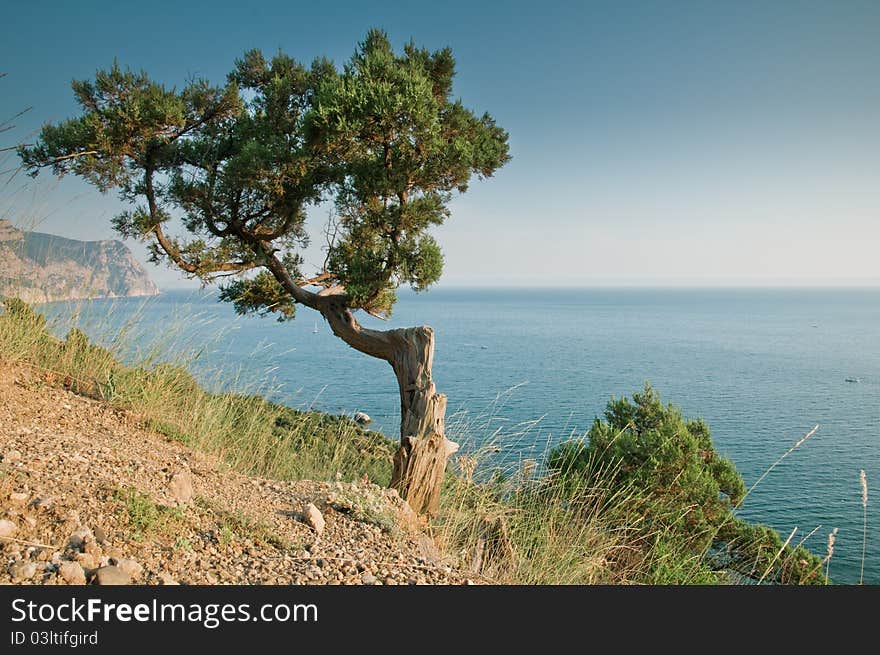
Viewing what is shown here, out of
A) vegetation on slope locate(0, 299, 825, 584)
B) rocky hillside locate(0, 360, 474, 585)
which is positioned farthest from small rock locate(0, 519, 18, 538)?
vegetation on slope locate(0, 299, 825, 584)

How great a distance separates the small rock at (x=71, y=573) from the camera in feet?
7.15

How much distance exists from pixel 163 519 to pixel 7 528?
63cm

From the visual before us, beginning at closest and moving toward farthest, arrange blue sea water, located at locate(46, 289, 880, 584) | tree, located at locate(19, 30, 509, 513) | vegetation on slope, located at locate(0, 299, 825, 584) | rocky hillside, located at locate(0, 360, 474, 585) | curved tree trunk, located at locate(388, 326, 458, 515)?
1. rocky hillside, located at locate(0, 360, 474, 585)
2. vegetation on slope, located at locate(0, 299, 825, 584)
3. curved tree trunk, located at locate(388, 326, 458, 515)
4. blue sea water, located at locate(46, 289, 880, 584)
5. tree, located at locate(19, 30, 509, 513)

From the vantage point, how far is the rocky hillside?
2.41m

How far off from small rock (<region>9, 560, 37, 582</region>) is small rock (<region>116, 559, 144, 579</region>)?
0.96ft

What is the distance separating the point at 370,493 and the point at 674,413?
9130 millimetres

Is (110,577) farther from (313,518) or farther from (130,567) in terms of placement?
(313,518)

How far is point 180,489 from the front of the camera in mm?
3254

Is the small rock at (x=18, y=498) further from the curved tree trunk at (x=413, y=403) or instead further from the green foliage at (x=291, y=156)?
the green foliage at (x=291, y=156)

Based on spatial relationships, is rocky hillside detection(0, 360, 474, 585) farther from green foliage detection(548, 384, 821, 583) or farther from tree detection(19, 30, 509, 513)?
green foliage detection(548, 384, 821, 583)

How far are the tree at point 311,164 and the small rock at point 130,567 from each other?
4013mm

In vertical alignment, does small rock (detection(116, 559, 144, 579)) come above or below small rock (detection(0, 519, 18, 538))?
below

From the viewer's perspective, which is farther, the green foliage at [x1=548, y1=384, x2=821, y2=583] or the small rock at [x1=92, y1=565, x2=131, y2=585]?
the green foliage at [x1=548, y1=384, x2=821, y2=583]

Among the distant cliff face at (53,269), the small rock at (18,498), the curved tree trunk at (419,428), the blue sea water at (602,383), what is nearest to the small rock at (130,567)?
the small rock at (18,498)
